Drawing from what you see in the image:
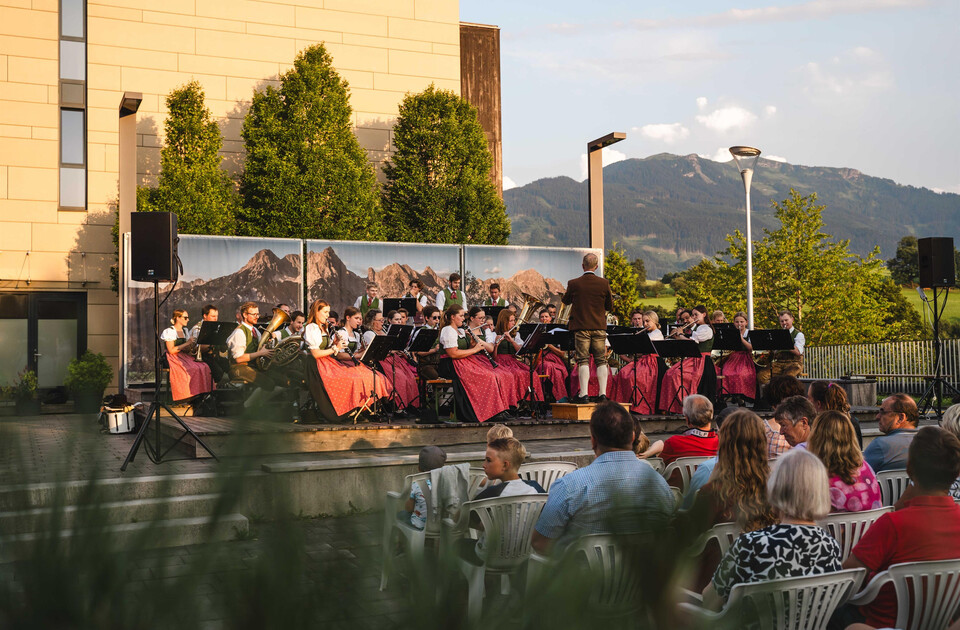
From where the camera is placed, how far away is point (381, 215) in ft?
61.6

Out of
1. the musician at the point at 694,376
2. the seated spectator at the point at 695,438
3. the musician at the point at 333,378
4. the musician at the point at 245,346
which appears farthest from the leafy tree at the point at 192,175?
the seated spectator at the point at 695,438

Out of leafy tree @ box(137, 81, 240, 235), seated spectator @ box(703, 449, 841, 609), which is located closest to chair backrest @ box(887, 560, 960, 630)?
seated spectator @ box(703, 449, 841, 609)

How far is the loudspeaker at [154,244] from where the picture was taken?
7891 millimetres

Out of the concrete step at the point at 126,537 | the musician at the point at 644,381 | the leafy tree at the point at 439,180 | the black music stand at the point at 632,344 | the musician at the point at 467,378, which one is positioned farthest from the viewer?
the leafy tree at the point at 439,180

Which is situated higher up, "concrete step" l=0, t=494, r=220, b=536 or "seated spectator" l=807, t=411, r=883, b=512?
"concrete step" l=0, t=494, r=220, b=536

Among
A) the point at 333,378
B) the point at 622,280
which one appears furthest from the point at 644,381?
the point at 622,280

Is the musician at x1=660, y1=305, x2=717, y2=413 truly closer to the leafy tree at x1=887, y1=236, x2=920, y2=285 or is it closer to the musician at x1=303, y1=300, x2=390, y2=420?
the musician at x1=303, y1=300, x2=390, y2=420

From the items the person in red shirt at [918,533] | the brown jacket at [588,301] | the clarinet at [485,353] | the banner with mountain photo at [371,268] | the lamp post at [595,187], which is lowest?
the person in red shirt at [918,533]

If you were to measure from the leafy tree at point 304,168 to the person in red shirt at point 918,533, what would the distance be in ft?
50.9

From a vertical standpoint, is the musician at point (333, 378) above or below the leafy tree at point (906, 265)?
below

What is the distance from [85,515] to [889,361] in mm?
21629

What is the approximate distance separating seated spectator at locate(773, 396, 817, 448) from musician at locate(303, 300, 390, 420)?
514 cm

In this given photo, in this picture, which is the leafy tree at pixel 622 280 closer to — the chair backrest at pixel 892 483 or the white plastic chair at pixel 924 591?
the chair backrest at pixel 892 483

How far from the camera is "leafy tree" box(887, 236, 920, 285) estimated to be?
4778cm
